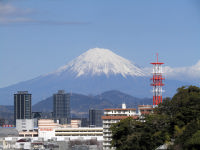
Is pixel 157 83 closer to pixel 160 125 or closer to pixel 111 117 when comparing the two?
pixel 111 117

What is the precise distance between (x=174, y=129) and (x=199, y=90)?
15.3 metres

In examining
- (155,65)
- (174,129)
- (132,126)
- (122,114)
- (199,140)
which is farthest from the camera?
(122,114)

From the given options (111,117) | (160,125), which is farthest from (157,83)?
(160,125)

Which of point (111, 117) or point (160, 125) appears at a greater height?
point (111, 117)

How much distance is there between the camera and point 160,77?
16912 centimetres

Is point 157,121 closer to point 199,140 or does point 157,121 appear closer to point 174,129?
point 174,129

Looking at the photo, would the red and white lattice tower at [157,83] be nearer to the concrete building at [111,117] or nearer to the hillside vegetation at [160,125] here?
the concrete building at [111,117]

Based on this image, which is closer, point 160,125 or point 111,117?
point 160,125

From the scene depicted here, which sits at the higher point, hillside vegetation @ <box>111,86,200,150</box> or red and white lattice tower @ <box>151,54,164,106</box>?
red and white lattice tower @ <box>151,54,164,106</box>

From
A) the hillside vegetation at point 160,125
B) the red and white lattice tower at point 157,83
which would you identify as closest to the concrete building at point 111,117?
the red and white lattice tower at point 157,83

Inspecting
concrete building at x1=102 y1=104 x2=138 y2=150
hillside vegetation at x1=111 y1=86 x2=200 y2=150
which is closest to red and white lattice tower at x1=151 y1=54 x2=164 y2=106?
concrete building at x1=102 y1=104 x2=138 y2=150

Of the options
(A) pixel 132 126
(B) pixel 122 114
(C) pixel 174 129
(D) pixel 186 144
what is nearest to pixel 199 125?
(D) pixel 186 144

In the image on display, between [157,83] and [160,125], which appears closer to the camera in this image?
[160,125]

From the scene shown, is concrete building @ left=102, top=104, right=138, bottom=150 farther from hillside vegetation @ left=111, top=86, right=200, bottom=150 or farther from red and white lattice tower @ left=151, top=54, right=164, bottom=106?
hillside vegetation @ left=111, top=86, right=200, bottom=150
